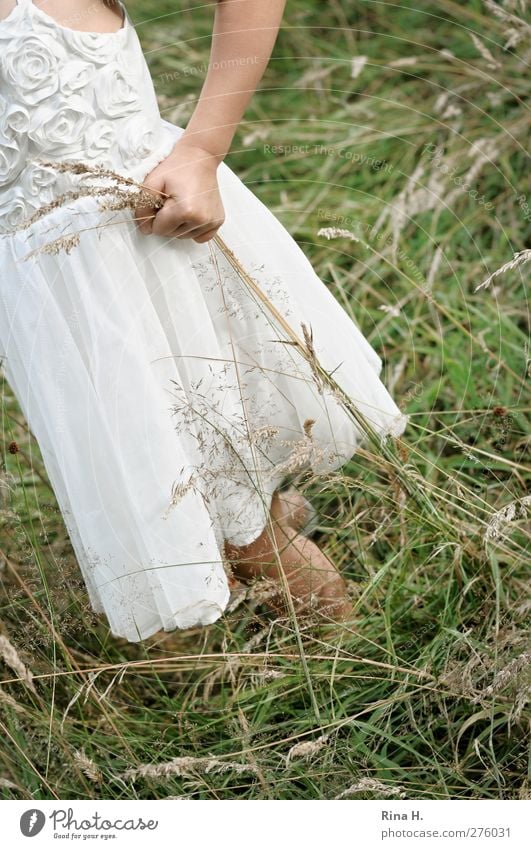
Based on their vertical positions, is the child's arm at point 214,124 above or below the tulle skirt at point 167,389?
above

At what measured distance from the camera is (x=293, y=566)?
75 cm

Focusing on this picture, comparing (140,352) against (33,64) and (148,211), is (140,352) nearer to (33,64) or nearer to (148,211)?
(148,211)

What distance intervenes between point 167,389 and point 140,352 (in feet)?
0.14

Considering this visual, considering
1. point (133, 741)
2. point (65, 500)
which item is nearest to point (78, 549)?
point (65, 500)

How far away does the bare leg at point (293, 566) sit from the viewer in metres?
0.74

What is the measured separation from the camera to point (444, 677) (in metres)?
0.69

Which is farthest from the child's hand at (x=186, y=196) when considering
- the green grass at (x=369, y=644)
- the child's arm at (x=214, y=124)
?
the green grass at (x=369, y=644)

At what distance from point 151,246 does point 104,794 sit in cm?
46

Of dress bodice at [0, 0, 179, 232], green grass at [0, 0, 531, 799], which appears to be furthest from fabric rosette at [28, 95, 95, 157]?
green grass at [0, 0, 531, 799]

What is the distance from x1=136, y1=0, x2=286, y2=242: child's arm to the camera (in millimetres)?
599

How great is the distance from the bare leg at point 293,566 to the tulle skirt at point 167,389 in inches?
1.1

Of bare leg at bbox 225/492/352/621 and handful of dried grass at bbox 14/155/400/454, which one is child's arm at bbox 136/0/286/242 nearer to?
handful of dried grass at bbox 14/155/400/454

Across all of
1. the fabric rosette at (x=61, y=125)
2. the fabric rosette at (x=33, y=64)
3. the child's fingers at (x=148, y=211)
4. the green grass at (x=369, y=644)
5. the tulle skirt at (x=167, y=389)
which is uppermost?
the fabric rosette at (x=33, y=64)

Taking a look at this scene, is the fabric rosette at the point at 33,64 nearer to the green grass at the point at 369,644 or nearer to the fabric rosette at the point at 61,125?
the fabric rosette at the point at 61,125
